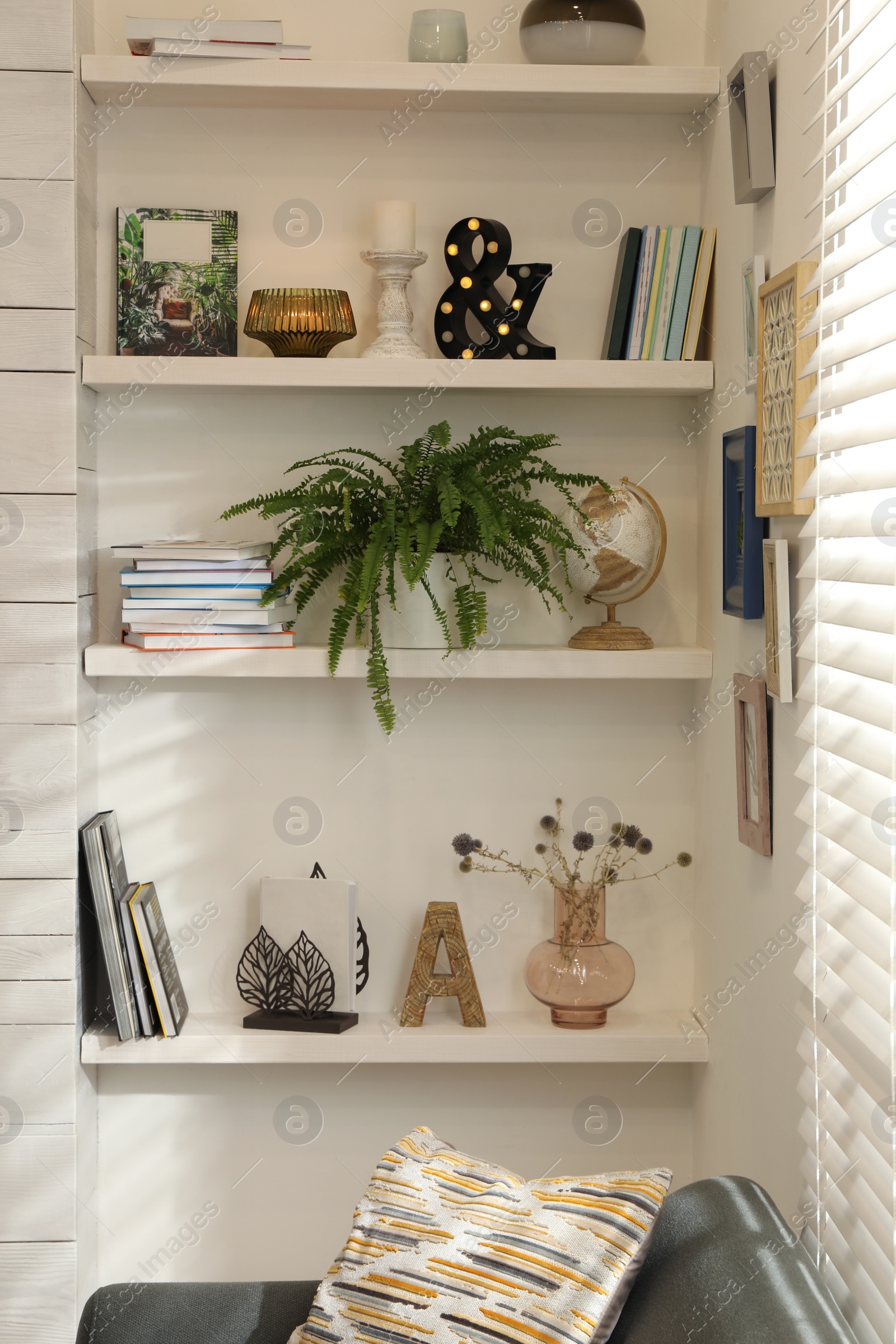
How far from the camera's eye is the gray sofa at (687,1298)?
1033mm

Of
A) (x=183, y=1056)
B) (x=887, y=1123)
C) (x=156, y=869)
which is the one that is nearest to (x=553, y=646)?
(x=156, y=869)

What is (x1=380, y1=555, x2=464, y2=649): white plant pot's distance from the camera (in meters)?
2.01

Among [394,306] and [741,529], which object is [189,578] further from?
[741,529]

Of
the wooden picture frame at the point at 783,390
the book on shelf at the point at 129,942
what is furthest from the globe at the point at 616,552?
the book on shelf at the point at 129,942

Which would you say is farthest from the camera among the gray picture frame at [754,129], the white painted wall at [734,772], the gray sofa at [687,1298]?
the gray picture frame at [754,129]

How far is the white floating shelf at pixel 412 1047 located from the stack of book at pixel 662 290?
4.12 feet

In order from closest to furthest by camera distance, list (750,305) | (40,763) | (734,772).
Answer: (750,305) < (734,772) < (40,763)

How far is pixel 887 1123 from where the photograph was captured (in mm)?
1085

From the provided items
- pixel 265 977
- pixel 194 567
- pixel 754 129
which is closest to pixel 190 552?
pixel 194 567

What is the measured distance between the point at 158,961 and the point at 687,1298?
4.09 ft

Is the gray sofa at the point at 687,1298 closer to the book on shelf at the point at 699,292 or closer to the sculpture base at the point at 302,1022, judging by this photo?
the sculpture base at the point at 302,1022

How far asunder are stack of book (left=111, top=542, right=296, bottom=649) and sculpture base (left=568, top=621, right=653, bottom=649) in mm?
590

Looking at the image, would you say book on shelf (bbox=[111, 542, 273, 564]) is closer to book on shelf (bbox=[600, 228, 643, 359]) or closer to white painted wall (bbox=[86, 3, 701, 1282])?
white painted wall (bbox=[86, 3, 701, 1282])

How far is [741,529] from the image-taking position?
176 centimetres
